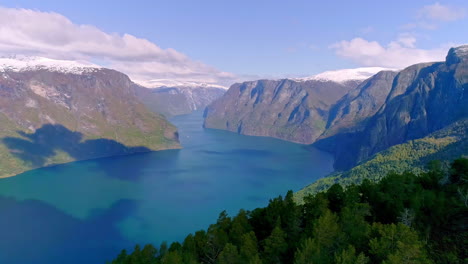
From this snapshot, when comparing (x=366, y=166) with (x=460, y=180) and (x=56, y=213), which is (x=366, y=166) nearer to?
(x=460, y=180)

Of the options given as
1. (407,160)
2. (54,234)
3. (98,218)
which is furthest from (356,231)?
(407,160)

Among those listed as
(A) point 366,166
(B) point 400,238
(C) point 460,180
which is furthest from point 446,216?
(A) point 366,166

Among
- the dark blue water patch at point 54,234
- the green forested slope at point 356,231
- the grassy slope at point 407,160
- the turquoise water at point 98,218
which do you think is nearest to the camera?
the green forested slope at point 356,231

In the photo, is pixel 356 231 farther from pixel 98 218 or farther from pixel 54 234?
pixel 98 218

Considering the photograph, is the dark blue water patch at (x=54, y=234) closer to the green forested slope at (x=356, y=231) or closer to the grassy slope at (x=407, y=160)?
the green forested slope at (x=356, y=231)

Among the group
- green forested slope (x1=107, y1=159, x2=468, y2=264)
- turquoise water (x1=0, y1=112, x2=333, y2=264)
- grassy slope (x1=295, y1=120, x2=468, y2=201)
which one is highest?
green forested slope (x1=107, y1=159, x2=468, y2=264)

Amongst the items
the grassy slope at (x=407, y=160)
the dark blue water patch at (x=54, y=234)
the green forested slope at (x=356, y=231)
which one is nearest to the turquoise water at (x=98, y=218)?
the dark blue water patch at (x=54, y=234)

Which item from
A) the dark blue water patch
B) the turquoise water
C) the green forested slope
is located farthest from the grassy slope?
the green forested slope

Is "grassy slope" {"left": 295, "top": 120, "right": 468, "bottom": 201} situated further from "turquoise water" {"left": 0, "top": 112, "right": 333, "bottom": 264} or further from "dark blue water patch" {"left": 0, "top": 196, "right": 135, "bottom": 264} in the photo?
"dark blue water patch" {"left": 0, "top": 196, "right": 135, "bottom": 264}

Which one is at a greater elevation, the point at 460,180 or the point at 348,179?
the point at 460,180

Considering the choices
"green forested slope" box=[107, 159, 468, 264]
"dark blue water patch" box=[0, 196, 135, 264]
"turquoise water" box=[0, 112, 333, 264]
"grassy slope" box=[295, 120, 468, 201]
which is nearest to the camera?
"green forested slope" box=[107, 159, 468, 264]

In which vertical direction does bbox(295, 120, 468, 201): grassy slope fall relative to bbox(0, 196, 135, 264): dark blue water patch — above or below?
above
